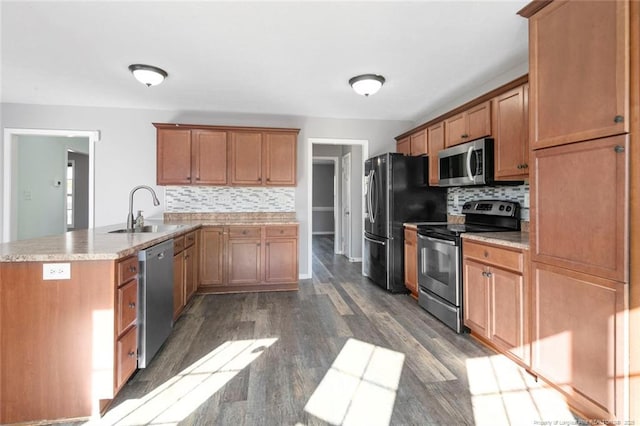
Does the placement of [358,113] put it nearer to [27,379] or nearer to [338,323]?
[338,323]

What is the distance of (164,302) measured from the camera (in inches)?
89.2

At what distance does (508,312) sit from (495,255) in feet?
1.30

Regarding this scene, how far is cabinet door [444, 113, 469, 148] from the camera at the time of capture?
3.04 metres

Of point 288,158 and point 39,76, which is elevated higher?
point 39,76

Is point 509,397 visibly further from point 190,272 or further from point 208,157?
point 208,157

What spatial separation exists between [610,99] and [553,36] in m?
0.53

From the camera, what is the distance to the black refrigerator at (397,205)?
3.72 meters

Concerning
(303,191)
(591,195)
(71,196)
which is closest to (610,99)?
(591,195)

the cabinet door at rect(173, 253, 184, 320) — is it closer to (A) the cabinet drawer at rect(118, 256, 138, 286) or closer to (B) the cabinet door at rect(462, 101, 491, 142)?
(A) the cabinet drawer at rect(118, 256, 138, 286)

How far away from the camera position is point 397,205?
3.73 metres

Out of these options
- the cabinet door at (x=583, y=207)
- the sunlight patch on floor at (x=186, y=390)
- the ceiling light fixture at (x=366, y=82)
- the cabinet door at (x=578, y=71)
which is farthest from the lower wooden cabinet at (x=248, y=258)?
the cabinet door at (x=578, y=71)

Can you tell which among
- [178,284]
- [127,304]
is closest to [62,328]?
[127,304]

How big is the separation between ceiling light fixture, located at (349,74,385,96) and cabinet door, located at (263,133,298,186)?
1.23 meters

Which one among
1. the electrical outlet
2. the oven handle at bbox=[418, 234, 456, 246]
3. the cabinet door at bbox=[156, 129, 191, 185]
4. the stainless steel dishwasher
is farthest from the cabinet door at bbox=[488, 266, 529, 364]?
the cabinet door at bbox=[156, 129, 191, 185]
